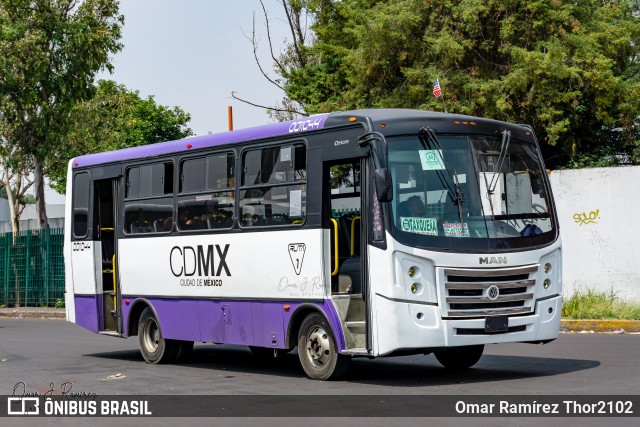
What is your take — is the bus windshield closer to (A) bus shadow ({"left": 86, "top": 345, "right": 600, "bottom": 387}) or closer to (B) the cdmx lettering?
(A) bus shadow ({"left": 86, "top": 345, "right": 600, "bottom": 387})

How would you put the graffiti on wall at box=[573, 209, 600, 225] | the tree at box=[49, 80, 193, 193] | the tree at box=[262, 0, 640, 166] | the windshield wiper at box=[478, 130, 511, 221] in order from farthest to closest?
the tree at box=[49, 80, 193, 193] < the tree at box=[262, 0, 640, 166] < the graffiti on wall at box=[573, 209, 600, 225] < the windshield wiper at box=[478, 130, 511, 221]

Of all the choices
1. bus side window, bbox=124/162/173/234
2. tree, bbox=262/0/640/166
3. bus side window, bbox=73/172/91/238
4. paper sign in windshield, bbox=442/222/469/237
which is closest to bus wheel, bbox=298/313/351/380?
paper sign in windshield, bbox=442/222/469/237

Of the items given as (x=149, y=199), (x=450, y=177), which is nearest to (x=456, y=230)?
(x=450, y=177)

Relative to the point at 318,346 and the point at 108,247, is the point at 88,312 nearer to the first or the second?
the point at 108,247

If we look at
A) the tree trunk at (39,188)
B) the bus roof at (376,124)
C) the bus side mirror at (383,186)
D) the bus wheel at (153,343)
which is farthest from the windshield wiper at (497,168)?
the tree trunk at (39,188)

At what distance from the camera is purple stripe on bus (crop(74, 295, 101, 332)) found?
1636 centimetres

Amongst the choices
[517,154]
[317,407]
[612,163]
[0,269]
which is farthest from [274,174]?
[0,269]

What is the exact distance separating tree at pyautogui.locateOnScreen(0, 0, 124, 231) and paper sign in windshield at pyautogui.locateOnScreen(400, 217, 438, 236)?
21498 millimetres

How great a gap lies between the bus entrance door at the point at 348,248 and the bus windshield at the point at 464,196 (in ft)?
1.74

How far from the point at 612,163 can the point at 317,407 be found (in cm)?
2243

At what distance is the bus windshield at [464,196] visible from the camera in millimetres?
11383

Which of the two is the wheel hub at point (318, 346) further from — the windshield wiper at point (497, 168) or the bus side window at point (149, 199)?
the bus side window at point (149, 199)

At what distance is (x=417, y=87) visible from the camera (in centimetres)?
3005
